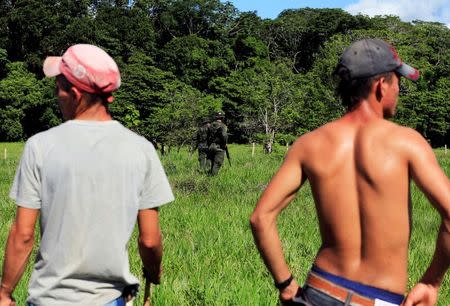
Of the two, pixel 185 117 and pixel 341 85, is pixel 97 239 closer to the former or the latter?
pixel 341 85

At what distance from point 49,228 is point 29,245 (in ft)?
0.40

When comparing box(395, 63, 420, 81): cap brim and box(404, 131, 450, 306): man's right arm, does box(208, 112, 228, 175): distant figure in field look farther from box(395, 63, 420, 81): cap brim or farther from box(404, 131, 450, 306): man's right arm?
box(404, 131, 450, 306): man's right arm

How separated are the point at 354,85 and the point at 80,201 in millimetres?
1025

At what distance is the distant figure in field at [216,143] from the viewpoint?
14.1 m

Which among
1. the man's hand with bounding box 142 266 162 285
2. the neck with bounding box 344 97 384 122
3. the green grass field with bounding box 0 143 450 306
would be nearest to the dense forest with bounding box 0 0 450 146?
the green grass field with bounding box 0 143 450 306

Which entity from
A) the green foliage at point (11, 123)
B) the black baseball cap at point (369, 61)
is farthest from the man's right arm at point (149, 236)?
the green foliage at point (11, 123)

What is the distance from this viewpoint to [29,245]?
2215mm

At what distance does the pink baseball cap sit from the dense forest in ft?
76.2

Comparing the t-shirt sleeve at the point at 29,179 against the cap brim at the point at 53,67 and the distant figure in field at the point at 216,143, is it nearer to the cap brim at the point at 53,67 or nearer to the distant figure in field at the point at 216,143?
the cap brim at the point at 53,67

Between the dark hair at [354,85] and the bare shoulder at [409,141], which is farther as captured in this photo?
the dark hair at [354,85]

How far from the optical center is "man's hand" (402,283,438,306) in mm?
2102

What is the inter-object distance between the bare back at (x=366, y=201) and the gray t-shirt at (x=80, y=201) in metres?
0.67

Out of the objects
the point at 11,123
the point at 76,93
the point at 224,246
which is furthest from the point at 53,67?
the point at 11,123

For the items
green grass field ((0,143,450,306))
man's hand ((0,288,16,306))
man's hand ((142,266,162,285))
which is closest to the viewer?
man's hand ((0,288,16,306))
